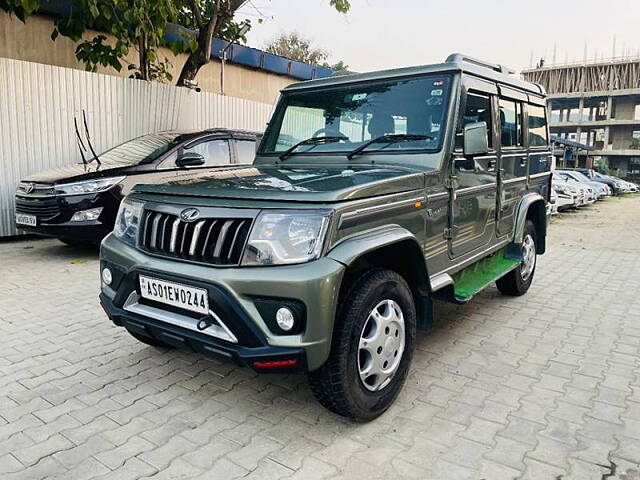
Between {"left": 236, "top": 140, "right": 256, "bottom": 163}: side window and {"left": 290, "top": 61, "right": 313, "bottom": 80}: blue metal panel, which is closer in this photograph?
{"left": 236, "top": 140, "right": 256, "bottom": 163}: side window

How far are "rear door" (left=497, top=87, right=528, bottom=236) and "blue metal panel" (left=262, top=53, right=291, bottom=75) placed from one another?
9.99m

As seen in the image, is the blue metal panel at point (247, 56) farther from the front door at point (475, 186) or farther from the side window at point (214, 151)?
the front door at point (475, 186)

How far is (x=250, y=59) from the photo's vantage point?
42.6 feet

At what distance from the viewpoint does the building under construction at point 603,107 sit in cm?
5619

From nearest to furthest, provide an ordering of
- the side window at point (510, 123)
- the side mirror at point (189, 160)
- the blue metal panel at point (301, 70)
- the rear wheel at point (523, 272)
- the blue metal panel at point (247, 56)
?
the side window at point (510, 123)
the rear wheel at point (523, 272)
the side mirror at point (189, 160)
the blue metal panel at point (247, 56)
the blue metal panel at point (301, 70)

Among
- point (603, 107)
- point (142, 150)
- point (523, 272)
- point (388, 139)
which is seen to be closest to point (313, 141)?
point (388, 139)

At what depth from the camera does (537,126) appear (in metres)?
5.22

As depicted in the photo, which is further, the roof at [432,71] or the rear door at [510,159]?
the rear door at [510,159]

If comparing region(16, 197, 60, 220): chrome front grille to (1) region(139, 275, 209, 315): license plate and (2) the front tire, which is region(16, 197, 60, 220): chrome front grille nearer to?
(1) region(139, 275, 209, 315): license plate

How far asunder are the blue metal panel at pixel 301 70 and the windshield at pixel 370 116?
1117 cm

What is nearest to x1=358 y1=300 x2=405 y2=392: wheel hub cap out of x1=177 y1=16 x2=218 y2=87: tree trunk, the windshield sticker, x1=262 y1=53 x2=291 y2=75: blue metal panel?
the windshield sticker

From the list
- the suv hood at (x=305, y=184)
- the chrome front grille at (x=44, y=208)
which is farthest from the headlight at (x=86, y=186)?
the suv hood at (x=305, y=184)

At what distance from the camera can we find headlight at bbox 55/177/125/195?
6.25m

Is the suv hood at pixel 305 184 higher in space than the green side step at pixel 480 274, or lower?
higher
